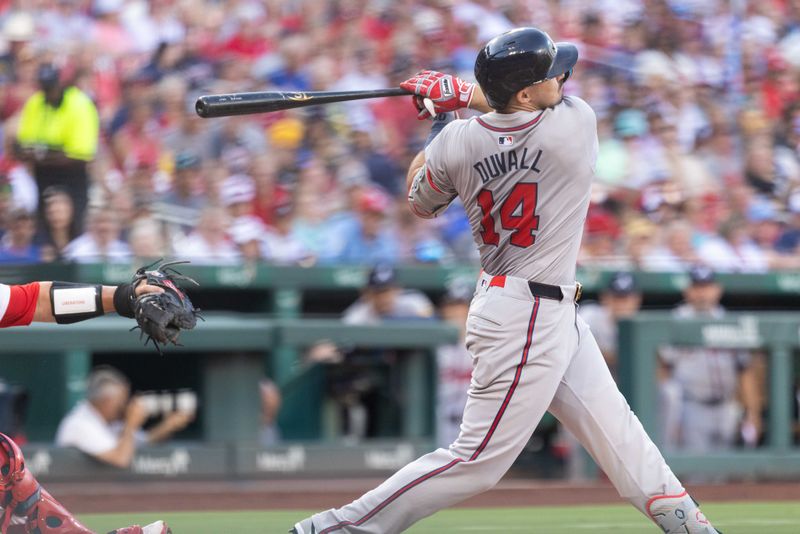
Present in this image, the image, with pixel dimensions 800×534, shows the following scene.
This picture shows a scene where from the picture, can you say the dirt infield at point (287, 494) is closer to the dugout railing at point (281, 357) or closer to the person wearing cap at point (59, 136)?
the dugout railing at point (281, 357)

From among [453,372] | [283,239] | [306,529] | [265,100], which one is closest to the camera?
[306,529]

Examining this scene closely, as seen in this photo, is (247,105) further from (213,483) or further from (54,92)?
(54,92)

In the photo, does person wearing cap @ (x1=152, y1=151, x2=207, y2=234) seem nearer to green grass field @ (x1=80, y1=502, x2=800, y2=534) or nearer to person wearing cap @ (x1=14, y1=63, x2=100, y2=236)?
person wearing cap @ (x1=14, y1=63, x2=100, y2=236)

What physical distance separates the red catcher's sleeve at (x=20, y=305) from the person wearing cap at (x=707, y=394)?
17.7 feet

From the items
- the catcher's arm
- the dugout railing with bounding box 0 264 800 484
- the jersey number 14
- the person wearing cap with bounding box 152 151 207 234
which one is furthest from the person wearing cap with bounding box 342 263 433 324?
the catcher's arm

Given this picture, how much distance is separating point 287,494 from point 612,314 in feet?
8.23

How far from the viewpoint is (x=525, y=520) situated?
254 inches

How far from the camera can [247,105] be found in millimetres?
4750

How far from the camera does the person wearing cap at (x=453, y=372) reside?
855 centimetres

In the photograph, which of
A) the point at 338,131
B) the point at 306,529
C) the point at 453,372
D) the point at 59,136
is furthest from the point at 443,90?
the point at 338,131

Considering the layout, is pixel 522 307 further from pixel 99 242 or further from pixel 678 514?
pixel 99 242

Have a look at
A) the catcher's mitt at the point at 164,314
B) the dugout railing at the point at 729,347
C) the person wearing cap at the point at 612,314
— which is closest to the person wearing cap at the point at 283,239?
the person wearing cap at the point at 612,314

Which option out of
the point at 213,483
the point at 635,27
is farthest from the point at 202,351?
the point at 635,27

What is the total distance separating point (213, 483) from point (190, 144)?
9.25 feet
